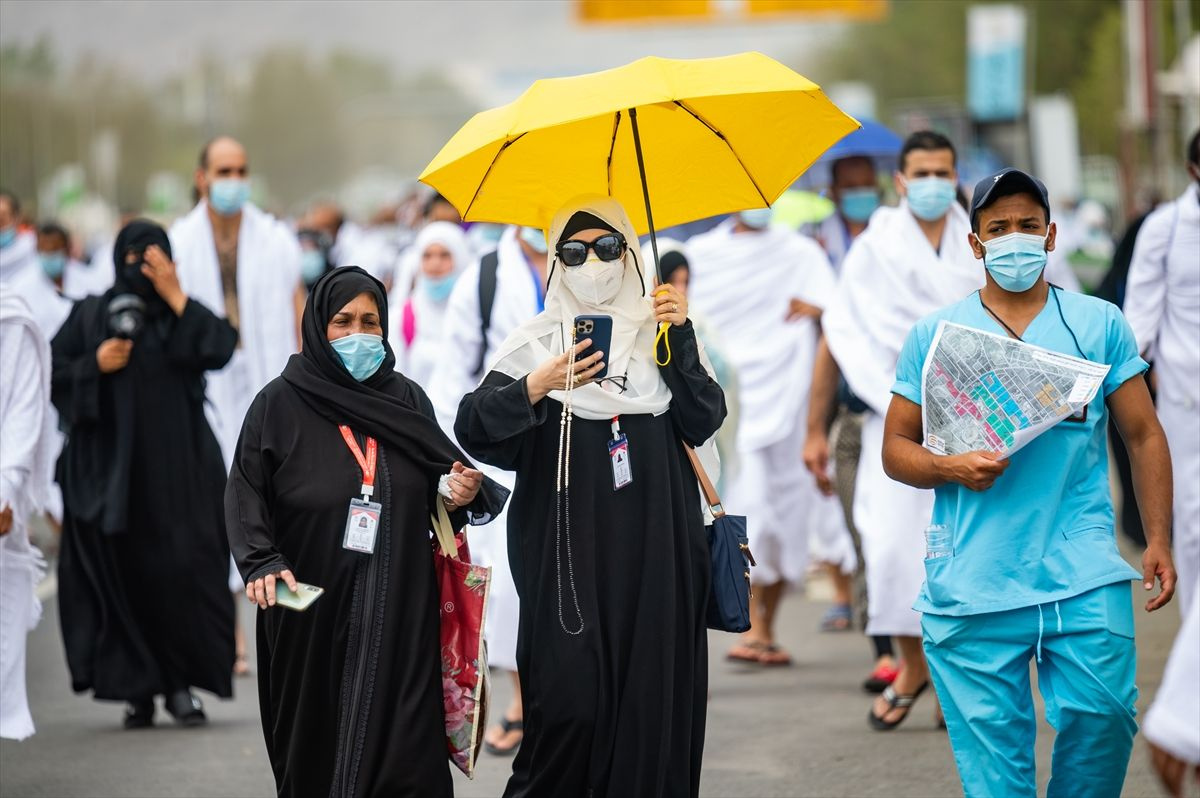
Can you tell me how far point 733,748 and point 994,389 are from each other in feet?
8.88

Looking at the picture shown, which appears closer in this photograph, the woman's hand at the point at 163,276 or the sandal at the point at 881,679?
the woman's hand at the point at 163,276

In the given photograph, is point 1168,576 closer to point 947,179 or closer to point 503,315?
point 947,179

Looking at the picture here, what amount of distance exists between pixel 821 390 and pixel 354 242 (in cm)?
1543

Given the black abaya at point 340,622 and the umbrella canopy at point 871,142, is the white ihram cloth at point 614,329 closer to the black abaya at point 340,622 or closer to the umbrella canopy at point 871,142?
the black abaya at point 340,622

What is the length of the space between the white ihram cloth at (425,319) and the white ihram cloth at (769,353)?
44.1 inches

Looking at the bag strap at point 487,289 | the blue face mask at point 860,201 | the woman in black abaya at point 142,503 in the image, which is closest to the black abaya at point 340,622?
the bag strap at point 487,289

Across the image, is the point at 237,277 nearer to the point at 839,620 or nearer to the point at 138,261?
the point at 138,261

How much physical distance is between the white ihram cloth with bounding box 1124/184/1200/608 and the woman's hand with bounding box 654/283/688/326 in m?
2.73

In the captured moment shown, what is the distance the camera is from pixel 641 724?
213 inches

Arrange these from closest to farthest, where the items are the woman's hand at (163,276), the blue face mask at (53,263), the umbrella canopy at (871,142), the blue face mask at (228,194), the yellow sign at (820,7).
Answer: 1. the woman's hand at (163,276)
2. the blue face mask at (228,194)
3. the umbrella canopy at (871,142)
4. the blue face mask at (53,263)
5. the yellow sign at (820,7)

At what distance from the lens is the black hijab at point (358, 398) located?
5.62 m

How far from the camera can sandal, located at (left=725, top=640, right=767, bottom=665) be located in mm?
9164

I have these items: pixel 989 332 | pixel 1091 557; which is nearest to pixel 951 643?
pixel 1091 557

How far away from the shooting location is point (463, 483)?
557 centimetres
